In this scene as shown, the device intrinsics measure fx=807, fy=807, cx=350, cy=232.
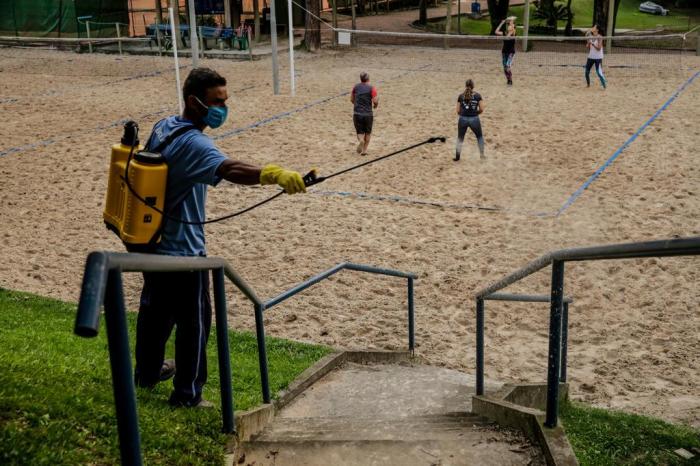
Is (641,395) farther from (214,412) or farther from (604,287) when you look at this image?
(214,412)

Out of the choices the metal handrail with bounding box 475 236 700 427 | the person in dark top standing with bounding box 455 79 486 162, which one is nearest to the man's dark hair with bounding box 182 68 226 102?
the metal handrail with bounding box 475 236 700 427

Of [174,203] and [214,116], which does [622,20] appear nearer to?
[214,116]

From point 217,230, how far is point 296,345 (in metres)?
3.91

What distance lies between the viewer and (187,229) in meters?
4.24

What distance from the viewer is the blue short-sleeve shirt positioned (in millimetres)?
4066

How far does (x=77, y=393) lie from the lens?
12.1 feet

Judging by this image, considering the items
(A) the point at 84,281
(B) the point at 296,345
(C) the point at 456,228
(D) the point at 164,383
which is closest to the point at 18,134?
(C) the point at 456,228

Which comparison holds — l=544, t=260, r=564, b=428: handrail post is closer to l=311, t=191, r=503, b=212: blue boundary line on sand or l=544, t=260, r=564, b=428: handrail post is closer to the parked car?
l=311, t=191, r=503, b=212: blue boundary line on sand

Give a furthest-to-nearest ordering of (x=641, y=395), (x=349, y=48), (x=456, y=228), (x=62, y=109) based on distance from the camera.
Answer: (x=349, y=48) < (x=62, y=109) < (x=456, y=228) < (x=641, y=395)

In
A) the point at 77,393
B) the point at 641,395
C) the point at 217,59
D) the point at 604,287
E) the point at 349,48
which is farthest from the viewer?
the point at 349,48

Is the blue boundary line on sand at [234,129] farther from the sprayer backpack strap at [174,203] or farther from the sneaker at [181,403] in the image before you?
the sneaker at [181,403]

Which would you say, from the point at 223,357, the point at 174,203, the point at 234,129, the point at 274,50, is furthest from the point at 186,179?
the point at 274,50

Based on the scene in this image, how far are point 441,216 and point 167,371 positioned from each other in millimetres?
7258

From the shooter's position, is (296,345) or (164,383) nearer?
A: (164,383)
